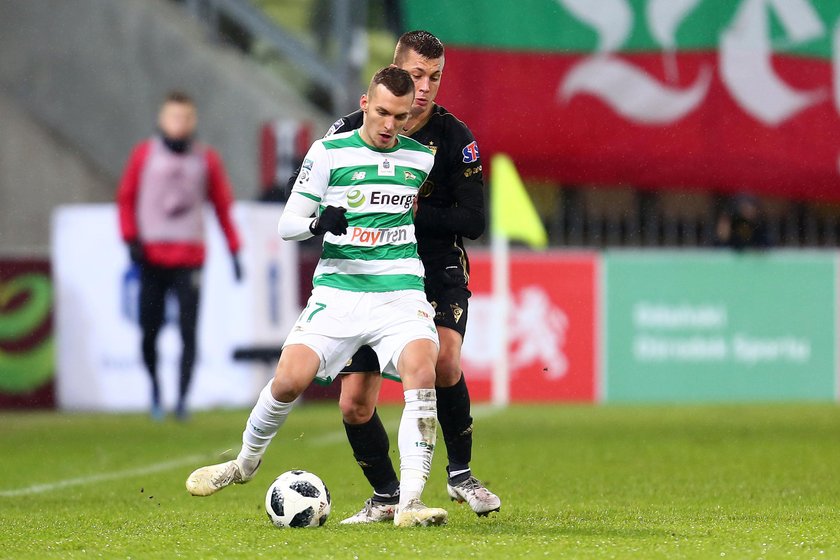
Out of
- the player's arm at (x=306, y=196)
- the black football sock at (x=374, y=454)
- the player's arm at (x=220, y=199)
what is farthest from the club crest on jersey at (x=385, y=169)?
the player's arm at (x=220, y=199)

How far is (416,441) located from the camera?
5.25m

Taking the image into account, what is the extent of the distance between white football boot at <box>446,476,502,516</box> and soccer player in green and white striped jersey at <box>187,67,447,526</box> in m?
0.39

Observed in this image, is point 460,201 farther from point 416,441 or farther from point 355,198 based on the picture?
point 416,441

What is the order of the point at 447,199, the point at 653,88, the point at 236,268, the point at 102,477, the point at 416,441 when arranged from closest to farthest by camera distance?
the point at 416,441 < the point at 447,199 < the point at 102,477 < the point at 236,268 < the point at 653,88

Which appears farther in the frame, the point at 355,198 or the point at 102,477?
the point at 102,477

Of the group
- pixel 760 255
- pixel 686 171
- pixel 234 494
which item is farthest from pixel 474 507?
pixel 686 171

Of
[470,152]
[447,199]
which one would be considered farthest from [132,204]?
[470,152]

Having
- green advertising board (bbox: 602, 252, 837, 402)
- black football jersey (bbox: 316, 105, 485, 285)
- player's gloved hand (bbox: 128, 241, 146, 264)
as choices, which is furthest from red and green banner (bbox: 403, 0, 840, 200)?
black football jersey (bbox: 316, 105, 485, 285)

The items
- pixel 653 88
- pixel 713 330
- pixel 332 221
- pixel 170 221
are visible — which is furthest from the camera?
pixel 653 88

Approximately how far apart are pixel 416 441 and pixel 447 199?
1.06 m

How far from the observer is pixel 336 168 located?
17.7 feet

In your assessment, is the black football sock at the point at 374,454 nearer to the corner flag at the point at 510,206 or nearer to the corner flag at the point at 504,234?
the corner flag at the point at 504,234

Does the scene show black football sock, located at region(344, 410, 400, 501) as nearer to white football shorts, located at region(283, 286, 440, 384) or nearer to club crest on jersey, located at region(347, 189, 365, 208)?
white football shorts, located at region(283, 286, 440, 384)

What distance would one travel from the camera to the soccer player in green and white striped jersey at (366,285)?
5.29 meters
